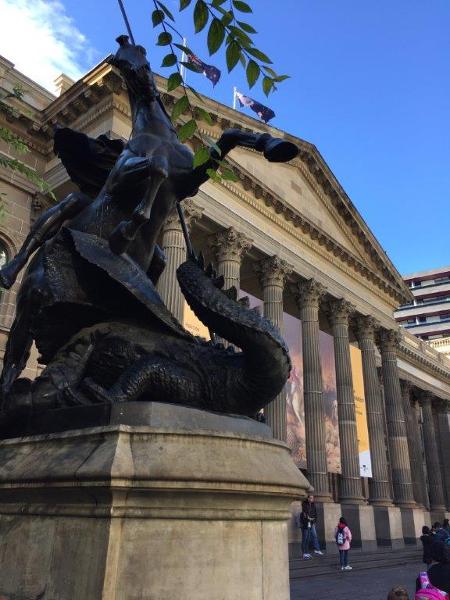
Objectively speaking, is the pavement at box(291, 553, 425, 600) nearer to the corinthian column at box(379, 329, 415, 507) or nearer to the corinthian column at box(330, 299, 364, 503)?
the corinthian column at box(330, 299, 364, 503)

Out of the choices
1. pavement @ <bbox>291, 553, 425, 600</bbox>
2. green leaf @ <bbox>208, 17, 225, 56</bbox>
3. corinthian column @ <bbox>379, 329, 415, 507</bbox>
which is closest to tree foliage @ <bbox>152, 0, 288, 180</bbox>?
green leaf @ <bbox>208, 17, 225, 56</bbox>

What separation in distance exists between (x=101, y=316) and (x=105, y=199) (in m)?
0.75

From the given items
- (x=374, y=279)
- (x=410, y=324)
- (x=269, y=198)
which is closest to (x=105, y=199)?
(x=269, y=198)

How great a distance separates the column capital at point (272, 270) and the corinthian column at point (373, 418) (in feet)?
26.0

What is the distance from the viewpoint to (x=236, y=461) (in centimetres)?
224

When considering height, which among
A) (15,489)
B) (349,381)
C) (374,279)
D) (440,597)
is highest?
(374,279)

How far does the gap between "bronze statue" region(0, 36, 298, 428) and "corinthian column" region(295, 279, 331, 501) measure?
19486 mm

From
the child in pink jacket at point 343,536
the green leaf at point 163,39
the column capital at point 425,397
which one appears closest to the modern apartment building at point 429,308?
the column capital at point 425,397

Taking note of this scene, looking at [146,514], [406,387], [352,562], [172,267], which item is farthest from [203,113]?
[406,387]

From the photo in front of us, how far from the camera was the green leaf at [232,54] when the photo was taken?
2.35 meters

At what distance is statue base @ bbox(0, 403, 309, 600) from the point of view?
1945mm

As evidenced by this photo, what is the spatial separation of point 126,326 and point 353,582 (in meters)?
11.9

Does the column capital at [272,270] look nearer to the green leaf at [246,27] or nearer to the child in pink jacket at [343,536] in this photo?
the child in pink jacket at [343,536]

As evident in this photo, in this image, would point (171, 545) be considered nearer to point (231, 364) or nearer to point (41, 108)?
point (231, 364)
